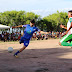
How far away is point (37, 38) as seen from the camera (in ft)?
106

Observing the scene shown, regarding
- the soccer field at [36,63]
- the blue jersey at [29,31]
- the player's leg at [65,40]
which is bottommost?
the soccer field at [36,63]

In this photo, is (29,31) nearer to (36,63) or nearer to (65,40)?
(36,63)

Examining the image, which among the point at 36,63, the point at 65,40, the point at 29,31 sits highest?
the point at 29,31

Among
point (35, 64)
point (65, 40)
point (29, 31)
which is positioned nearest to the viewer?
point (65, 40)

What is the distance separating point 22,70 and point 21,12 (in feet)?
187

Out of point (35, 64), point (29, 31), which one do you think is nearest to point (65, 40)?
point (35, 64)

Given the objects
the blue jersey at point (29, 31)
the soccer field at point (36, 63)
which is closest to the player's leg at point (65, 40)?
the soccer field at point (36, 63)

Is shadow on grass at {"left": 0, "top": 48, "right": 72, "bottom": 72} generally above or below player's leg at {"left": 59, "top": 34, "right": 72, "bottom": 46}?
below

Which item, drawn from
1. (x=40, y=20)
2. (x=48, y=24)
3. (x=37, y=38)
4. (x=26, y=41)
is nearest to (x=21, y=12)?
(x=40, y=20)

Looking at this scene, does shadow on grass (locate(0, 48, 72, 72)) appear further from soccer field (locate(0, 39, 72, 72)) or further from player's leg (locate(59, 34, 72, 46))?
player's leg (locate(59, 34, 72, 46))

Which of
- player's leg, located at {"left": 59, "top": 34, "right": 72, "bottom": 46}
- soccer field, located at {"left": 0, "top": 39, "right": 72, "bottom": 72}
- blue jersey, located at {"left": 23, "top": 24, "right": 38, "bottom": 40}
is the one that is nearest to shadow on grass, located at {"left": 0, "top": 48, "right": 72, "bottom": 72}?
soccer field, located at {"left": 0, "top": 39, "right": 72, "bottom": 72}

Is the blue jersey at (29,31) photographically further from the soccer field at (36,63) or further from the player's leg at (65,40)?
the player's leg at (65,40)

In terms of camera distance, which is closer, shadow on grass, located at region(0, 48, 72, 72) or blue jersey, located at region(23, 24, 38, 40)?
shadow on grass, located at region(0, 48, 72, 72)

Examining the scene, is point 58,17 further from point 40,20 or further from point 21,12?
point 21,12
